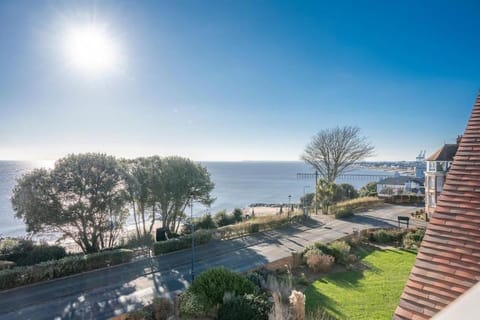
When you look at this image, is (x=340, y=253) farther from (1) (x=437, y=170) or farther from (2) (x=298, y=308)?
(1) (x=437, y=170)

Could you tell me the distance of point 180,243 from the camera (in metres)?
21.2

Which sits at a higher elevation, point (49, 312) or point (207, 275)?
point (207, 275)

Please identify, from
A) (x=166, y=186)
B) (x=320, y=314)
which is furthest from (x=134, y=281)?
(x=166, y=186)

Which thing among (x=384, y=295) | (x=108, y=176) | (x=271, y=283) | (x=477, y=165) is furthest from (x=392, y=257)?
(x=108, y=176)

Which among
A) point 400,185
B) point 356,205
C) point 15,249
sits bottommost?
point 15,249

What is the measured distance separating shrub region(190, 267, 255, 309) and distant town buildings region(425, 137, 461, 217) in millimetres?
23045

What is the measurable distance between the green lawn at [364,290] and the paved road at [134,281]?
479 cm

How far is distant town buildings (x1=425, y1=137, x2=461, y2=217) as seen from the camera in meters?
26.0

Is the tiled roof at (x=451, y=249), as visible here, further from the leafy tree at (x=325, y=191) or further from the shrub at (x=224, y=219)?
the leafy tree at (x=325, y=191)

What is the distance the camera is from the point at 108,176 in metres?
21.1

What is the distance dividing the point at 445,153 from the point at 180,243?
25.8 metres

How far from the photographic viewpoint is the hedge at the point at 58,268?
47.4 ft

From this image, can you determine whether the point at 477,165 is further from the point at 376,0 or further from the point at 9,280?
the point at 9,280

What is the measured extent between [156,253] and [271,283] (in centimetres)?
1093
